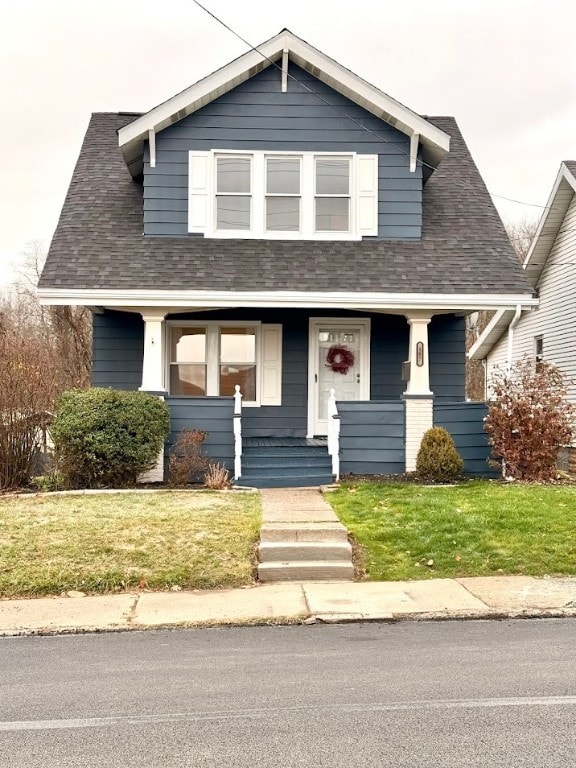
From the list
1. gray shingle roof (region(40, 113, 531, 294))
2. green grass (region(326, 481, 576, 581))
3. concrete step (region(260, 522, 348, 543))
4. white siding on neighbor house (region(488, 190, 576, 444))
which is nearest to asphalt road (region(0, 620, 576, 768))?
green grass (region(326, 481, 576, 581))

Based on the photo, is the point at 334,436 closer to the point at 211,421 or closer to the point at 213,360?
the point at 211,421

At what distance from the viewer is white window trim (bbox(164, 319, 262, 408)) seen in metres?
13.7

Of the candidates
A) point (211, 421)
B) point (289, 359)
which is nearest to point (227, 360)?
point (289, 359)

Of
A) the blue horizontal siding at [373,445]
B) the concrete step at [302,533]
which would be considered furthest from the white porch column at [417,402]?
the concrete step at [302,533]

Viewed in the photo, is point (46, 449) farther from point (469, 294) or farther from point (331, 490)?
point (469, 294)

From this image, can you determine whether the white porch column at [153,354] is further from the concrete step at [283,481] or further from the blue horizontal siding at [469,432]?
the blue horizontal siding at [469,432]

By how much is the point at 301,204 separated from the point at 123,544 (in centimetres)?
770

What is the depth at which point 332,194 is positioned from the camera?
43.9 feet

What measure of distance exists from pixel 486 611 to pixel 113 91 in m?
23.1

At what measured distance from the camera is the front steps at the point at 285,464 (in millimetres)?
11734

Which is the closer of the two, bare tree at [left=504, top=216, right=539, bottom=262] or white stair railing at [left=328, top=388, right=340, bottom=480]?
white stair railing at [left=328, top=388, right=340, bottom=480]

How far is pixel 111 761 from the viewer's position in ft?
12.1

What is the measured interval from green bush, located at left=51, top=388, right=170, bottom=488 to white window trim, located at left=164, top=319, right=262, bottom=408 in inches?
97.4

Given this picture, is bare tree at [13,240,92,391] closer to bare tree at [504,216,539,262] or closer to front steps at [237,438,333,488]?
front steps at [237,438,333,488]
